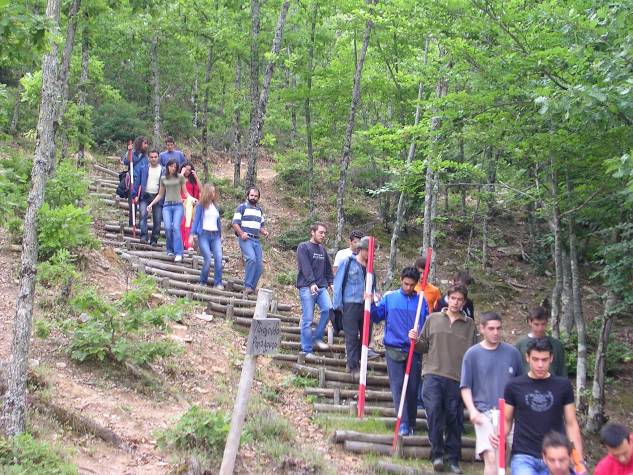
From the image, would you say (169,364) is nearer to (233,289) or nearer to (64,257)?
(64,257)

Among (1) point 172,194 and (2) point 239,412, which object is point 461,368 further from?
(1) point 172,194

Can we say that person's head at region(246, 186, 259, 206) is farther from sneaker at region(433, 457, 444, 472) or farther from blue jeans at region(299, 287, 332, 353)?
sneaker at region(433, 457, 444, 472)

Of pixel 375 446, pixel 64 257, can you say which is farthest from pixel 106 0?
pixel 375 446

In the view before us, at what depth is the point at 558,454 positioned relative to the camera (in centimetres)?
445

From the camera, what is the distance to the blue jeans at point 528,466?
Answer: 5012 millimetres

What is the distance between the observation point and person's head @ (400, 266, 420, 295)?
7.80 meters

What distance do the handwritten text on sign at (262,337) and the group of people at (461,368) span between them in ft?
5.90

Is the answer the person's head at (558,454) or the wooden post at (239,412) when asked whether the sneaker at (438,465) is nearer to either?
the wooden post at (239,412)

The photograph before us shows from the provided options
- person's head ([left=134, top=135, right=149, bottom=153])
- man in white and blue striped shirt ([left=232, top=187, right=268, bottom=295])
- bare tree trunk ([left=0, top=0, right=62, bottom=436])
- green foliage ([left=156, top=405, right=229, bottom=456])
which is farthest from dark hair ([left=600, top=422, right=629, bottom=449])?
person's head ([left=134, top=135, right=149, bottom=153])

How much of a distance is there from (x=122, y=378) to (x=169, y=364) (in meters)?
0.83

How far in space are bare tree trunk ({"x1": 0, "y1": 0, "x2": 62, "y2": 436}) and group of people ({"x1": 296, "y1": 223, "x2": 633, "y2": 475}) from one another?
3.99 metres

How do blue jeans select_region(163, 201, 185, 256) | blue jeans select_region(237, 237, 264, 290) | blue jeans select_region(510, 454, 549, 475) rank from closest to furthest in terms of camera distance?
blue jeans select_region(510, 454, 549, 475)
blue jeans select_region(237, 237, 264, 290)
blue jeans select_region(163, 201, 185, 256)

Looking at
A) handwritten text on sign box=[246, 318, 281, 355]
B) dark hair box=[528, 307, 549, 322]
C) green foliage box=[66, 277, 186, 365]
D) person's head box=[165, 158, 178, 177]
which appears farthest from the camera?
person's head box=[165, 158, 178, 177]

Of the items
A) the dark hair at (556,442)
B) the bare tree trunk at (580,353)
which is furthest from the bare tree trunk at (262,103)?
the dark hair at (556,442)
